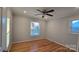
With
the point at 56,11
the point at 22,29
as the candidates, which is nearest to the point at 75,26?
the point at 56,11

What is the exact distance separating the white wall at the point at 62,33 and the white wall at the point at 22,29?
0.14 metres

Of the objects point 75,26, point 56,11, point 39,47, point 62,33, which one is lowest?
point 39,47

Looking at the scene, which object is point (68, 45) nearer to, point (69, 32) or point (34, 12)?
point (69, 32)

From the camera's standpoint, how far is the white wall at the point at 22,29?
1357 millimetres

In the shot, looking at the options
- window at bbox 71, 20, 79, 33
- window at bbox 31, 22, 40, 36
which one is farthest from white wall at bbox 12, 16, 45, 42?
window at bbox 71, 20, 79, 33

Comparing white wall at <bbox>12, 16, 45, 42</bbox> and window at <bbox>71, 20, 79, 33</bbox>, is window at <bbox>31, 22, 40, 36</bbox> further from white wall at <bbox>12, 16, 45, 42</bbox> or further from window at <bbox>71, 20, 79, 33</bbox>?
window at <bbox>71, 20, 79, 33</bbox>

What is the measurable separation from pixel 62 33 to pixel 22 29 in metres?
0.67

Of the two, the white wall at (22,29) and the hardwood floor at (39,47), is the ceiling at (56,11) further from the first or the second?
the hardwood floor at (39,47)

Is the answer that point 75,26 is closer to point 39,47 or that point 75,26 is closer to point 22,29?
point 39,47

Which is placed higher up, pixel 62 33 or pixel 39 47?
pixel 62 33

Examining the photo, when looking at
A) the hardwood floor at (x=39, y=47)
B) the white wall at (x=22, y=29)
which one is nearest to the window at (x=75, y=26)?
the hardwood floor at (x=39, y=47)

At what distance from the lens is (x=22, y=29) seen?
4.58 feet
